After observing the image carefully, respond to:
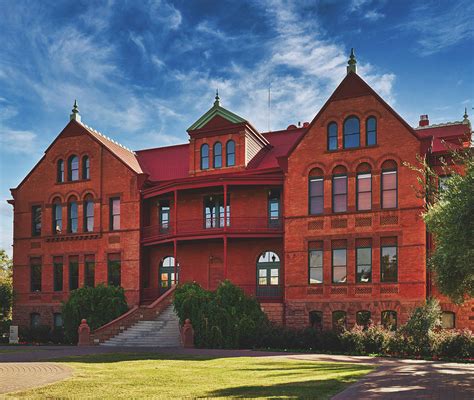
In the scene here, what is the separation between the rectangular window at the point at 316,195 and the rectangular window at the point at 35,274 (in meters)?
18.8

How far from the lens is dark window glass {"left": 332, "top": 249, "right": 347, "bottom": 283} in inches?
1238

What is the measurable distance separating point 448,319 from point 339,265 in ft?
19.1

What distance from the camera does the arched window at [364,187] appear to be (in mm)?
31281

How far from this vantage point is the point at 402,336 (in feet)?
80.3

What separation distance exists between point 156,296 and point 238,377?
21.6 m

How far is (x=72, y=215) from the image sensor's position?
39.5m

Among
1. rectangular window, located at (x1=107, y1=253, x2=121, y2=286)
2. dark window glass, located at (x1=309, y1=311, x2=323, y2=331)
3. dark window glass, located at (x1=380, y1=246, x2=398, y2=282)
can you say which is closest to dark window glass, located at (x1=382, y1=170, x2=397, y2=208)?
dark window glass, located at (x1=380, y1=246, x2=398, y2=282)

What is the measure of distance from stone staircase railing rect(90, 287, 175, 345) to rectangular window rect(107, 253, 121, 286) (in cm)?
527

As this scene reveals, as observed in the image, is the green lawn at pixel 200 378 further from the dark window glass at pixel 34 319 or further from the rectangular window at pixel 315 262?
the dark window glass at pixel 34 319

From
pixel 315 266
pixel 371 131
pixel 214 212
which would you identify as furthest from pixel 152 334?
pixel 371 131

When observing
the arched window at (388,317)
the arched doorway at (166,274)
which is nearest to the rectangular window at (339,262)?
the arched window at (388,317)

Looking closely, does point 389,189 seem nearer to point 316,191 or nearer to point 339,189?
point 339,189

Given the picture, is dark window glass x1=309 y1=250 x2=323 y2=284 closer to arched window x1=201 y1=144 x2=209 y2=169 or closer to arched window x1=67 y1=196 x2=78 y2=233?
arched window x1=201 y1=144 x2=209 y2=169

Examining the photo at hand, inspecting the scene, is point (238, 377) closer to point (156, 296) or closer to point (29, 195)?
point (156, 296)
